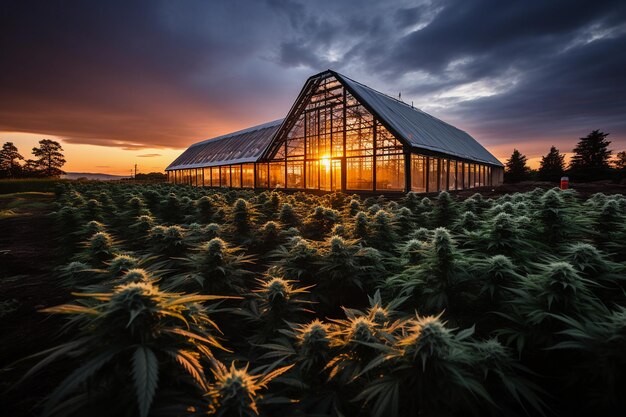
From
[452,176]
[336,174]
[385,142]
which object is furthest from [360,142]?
[452,176]

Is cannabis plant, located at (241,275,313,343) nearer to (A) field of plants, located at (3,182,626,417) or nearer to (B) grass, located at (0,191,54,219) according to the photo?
(A) field of plants, located at (3,182,626,417)

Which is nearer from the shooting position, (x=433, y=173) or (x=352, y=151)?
(x=433, y=173)

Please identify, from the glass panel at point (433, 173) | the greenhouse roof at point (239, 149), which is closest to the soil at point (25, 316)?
the glass panel at point (433, 173)

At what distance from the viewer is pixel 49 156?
7500 centimetres

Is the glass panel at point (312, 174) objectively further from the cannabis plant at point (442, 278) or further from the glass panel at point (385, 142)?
the cannabis plant at point (442, 278)

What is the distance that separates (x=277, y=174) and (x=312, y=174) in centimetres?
466

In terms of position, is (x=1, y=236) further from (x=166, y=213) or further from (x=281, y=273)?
(x=281, y=273)

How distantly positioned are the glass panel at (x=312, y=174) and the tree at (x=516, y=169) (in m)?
53.9

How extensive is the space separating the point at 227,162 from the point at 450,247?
113 feet

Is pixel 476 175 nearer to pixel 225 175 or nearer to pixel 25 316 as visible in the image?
pixel 225 175

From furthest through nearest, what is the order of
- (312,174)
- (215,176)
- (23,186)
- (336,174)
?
(215,176) → (23,186) → (312,174) → (336,174)

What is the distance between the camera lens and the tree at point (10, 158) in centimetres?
6800

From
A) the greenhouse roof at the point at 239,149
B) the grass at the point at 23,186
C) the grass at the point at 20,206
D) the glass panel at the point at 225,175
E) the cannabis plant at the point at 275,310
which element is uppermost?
the greenhouse roof at the point at 239,149

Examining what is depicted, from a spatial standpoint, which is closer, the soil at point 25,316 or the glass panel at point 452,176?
the soil at point 25,316
